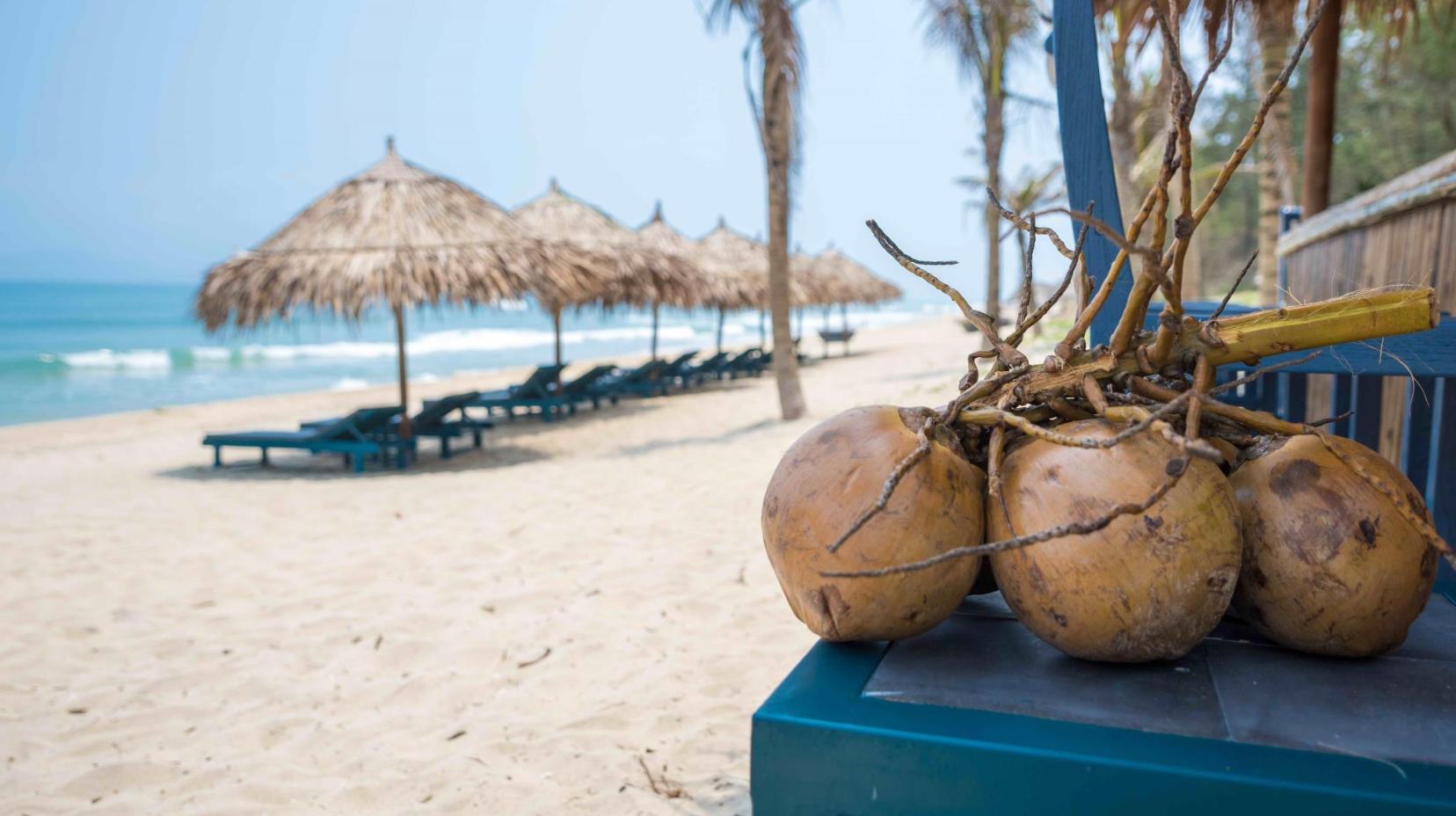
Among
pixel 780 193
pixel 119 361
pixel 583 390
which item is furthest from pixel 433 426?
pixel 119 361

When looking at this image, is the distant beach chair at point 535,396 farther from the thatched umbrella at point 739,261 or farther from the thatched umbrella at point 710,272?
the thatched umbrella at point 739,261

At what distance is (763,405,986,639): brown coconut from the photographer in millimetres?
874

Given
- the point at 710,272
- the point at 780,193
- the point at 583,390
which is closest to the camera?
the point at 780,193

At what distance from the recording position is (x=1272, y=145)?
28.2 feet

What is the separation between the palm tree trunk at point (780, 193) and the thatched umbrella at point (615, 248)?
378cm

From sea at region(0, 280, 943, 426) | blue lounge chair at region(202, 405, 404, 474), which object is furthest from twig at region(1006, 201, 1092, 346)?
blue lounge chair at region(202, 405, 404, 474)

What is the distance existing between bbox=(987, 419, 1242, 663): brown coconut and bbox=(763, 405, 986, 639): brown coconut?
0.22 ft

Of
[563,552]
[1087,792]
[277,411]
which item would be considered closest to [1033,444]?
[1087,792]

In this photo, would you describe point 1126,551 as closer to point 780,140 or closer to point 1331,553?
point 1331,553

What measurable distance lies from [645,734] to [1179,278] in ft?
7.54

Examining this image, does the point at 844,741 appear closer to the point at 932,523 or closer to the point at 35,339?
the point at 932,523

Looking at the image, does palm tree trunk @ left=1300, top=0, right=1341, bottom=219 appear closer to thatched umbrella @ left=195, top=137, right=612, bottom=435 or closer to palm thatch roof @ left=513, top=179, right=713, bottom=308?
thatched umbrella @ left=195, top=137, right=612, bottom=435

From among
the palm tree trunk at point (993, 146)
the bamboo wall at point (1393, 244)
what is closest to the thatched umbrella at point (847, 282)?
the palm tree trunk at point (993, 146)

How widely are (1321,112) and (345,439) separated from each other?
8.20 meters
